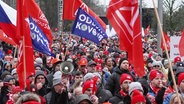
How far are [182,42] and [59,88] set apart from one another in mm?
4966

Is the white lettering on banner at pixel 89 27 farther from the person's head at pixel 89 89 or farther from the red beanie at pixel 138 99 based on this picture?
the red beanie at pixel 138 99

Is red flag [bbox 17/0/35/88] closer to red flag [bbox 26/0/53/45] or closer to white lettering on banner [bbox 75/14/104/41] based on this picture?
red flag [bbox 26/0/53/45]

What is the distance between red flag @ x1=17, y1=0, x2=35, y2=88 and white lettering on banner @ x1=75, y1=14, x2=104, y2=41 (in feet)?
13.0

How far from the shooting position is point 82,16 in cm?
1348

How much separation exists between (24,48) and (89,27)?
477 cm

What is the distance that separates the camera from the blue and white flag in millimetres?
13250

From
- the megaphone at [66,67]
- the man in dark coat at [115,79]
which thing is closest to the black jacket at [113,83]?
the man in dark coat at [115,79]

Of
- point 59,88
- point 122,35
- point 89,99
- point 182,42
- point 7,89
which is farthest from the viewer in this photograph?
point 182,42

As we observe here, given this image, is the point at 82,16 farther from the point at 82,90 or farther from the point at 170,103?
the point at 170,103

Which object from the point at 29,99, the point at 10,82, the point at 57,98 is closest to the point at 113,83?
the point at 10,82

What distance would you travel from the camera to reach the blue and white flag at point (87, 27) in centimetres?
1325

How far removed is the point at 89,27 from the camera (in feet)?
44.1

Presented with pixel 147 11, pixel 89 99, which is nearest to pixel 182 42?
pixel 89 99

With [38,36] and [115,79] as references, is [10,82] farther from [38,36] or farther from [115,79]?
[115,79]
